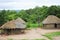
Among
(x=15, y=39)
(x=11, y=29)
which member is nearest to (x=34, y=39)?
(x=15, y=39)

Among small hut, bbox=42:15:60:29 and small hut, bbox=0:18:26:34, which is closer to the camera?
small hut, bbox=0:18:26:34

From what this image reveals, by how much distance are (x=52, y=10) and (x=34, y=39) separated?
31450 millimetres

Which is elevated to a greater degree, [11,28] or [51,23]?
[11,28]

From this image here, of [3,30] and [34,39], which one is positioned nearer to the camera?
[34,39]

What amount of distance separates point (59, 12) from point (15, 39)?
30153 mm

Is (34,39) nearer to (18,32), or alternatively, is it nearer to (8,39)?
(8,39)

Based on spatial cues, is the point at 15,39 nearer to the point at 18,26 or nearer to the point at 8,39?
the point at 8,39

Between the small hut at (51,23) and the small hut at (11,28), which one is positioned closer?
the small hut at (11,28)

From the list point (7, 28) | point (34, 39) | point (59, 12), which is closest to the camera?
point (34, 39)

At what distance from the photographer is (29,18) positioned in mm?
79750

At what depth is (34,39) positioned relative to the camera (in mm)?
38375

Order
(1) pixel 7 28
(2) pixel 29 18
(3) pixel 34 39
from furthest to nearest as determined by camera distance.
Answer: (2) pixel 29 18, (1) pixel 7 28, (3) pixel 34 39

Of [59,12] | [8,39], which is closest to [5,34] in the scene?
[8,39]

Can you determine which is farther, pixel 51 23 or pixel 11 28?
pixel 51 23
